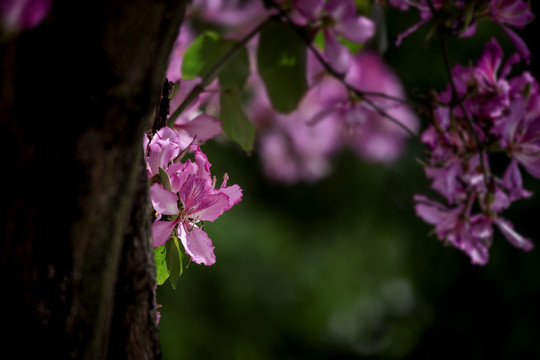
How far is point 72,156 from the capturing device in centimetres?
52

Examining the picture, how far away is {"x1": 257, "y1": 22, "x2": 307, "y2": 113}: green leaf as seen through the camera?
95 cm

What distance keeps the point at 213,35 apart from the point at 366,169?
299cm

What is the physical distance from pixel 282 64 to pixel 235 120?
0.34ft

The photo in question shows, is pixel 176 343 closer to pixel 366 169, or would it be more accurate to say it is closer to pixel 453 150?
pixel 366 169

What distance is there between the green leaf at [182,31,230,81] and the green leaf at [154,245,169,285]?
0.30 meters

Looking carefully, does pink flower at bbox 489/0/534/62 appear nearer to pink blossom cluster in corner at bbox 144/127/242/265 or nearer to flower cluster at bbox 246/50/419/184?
pink blossom cluster in corner at bbox 144/127/242/265

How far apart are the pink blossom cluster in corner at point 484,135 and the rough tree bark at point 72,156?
0.49 meters

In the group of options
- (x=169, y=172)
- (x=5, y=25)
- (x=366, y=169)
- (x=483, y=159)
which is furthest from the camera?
(x=366, y=169)

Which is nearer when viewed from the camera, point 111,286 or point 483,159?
point 111,286

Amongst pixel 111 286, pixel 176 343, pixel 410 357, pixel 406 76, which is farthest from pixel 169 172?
pixel 410 357

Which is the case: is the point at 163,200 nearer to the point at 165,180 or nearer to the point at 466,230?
the point at 165,180

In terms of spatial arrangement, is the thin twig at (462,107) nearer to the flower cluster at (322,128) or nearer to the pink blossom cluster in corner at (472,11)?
the pink blossom cluster in corner at (472,11)

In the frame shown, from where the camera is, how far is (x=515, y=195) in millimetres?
976

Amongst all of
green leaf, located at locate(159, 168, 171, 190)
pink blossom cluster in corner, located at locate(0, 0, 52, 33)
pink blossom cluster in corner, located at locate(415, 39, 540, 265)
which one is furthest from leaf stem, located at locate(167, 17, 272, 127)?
pink blossom cluster in corner, located at locate(0, 0, 52, 33)
